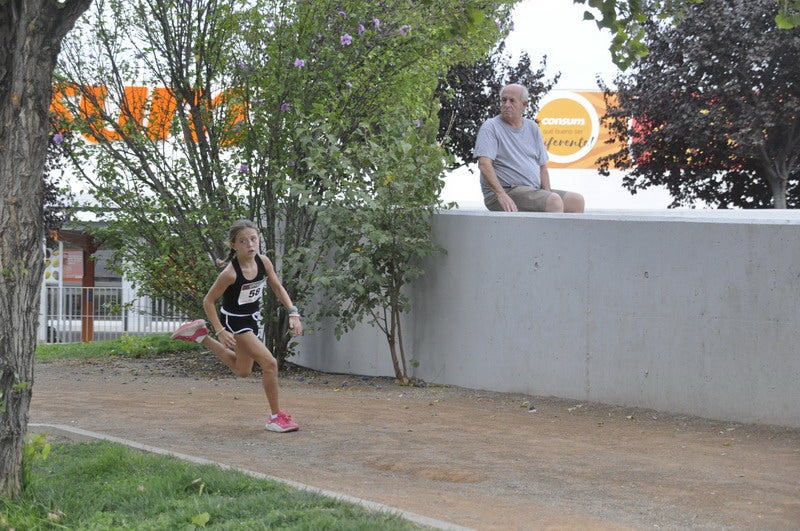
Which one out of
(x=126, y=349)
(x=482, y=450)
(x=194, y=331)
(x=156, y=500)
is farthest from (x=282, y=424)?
(x=126, y=349)

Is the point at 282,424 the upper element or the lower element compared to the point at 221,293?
lower

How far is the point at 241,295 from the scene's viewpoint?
8281mm

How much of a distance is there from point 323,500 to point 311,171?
21.9 ft

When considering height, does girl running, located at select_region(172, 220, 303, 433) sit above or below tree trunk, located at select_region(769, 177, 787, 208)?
below

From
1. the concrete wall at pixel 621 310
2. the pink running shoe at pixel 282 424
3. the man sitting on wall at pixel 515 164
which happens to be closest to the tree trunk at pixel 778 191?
the concrete wall at pixel 621 310

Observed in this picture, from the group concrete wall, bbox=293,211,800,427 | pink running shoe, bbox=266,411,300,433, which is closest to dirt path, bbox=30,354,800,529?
pink running shoe, bbox=266,411,300,433

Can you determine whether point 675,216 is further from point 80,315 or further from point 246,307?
point 80,315

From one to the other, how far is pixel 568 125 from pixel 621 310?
1949 centimetres

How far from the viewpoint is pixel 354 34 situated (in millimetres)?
12898

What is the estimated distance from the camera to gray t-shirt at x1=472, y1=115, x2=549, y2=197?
1104 centimetres

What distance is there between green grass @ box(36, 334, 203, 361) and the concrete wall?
18.3 feet

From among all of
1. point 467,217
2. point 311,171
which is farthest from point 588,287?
point 311,171

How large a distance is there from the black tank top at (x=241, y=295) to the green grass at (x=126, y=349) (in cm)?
843

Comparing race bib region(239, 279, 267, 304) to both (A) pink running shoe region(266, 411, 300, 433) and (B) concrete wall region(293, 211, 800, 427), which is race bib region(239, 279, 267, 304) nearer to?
(A) pink running shoe region(266, 411, 300, 433)
